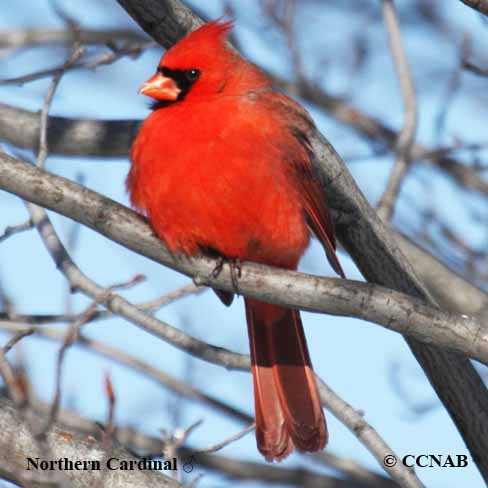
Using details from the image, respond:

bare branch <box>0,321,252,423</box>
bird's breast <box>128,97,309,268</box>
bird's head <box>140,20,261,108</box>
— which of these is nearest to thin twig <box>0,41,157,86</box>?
bird's head <box>140,20,261,108</box>

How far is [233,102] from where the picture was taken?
3379 mm

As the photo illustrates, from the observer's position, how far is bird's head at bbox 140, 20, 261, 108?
3.56m

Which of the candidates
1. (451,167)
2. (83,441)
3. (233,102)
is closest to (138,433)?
(83,441)

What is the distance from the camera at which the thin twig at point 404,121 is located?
13.4ft

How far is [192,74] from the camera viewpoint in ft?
11.8

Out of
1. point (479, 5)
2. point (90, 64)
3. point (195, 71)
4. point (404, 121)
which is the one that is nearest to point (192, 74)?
point (195, 71)

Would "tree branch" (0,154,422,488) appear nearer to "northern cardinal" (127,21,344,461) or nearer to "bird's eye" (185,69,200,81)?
"northern cardinal" (127,21,344,461)

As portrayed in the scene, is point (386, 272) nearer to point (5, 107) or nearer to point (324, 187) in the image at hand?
point (324, 187)

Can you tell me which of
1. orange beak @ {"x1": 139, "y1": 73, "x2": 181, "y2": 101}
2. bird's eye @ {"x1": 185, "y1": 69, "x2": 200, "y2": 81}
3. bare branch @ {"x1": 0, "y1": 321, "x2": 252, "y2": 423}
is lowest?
bare branch @ {"x1": 0, "y1": 321, "x2": 252, "y2": 423}

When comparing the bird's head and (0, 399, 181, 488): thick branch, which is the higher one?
the bird's head

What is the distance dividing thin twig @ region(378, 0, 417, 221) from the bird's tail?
0.64 meters

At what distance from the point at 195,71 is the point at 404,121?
1018mm

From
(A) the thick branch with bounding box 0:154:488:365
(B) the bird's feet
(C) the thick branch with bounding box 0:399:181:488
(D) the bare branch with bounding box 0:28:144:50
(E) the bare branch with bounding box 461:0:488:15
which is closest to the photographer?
(E) the bare branch with bounding box 461:0:488:15

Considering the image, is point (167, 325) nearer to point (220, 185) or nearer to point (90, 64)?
point (220, 185)
